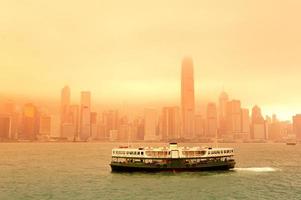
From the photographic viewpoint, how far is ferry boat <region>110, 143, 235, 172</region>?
92.5 metres

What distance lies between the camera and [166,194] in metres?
68.4

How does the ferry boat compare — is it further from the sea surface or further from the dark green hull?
the sea surface

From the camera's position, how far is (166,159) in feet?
303

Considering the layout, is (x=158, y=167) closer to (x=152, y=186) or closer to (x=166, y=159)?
(x=166, y=159)

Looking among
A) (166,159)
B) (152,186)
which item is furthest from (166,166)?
(152,186)

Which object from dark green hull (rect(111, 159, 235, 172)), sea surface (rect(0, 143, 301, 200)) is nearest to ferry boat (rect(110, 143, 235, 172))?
dark green hull (rect(111, 159, 235, 172))

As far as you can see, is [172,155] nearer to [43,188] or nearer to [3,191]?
[43,188]

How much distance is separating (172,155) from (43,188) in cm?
3200

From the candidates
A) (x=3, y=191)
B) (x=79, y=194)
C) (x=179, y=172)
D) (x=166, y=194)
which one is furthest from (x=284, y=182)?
(x=3, y=191)

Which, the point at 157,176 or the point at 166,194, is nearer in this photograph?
the point at 166,194

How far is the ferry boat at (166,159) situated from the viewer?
92500 mm

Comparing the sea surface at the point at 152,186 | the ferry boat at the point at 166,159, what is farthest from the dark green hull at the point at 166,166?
the sea surface at the point at 152,186

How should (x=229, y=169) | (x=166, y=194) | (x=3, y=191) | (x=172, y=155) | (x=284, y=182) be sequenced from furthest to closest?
(x=229, y=169)
(x=172, y=155)
(x=284, y=182)
(x=3, y=191)
(x=166, y=194)

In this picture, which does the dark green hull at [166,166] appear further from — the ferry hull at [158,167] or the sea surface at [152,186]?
the sea surface at [152,186]
